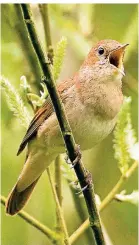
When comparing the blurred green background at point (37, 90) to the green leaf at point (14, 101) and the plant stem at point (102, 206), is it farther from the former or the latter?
the green leaf at point (14, 101)

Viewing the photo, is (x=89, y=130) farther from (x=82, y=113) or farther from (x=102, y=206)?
(x=102, y=206)

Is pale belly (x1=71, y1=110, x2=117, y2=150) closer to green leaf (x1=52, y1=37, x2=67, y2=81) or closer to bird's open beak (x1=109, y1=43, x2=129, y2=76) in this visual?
bird's open beak (x1=109, y1=43, x2=129, y2=76)

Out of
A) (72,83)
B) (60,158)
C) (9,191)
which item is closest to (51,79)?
(60,158)

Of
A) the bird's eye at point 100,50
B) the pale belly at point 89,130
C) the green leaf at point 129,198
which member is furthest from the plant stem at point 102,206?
the bird's eye at point 100,50

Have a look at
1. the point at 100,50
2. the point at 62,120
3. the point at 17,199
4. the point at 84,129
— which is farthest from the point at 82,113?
the point at 62,120

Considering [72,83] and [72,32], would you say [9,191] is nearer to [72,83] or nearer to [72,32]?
[72,83]

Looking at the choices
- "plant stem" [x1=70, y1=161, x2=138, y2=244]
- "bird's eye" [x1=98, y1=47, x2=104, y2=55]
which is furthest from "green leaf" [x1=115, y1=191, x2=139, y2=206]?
"bird's eye" [x1=98, y1=47, x2=104, y2=55]
